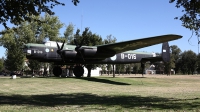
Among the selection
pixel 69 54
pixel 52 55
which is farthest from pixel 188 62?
pixel 52 55

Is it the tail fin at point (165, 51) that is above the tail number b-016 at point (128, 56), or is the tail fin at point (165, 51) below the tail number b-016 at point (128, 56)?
above

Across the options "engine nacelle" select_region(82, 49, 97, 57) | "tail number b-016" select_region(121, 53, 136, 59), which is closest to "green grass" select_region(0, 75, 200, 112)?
"engine nacelle" select_region(82, 49, 97, 57)

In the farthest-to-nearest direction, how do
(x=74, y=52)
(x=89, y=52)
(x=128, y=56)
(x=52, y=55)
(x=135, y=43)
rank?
(x=128, y=56) → (x=52, y=55) → (x=74, y=52) → (x=89, y=52) → (x=135, y=43)

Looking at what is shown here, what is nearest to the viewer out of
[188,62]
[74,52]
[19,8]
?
[19,8]

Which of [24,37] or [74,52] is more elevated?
[24,37]

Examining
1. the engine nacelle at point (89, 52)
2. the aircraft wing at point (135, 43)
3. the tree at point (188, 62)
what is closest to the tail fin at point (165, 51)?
the aircraft wing at point (135, 43)

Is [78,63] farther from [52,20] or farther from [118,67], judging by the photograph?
[118,67]

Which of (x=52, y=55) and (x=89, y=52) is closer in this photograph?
(x=89, y=52)

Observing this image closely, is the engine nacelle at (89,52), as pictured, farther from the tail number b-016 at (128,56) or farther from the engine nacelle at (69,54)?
the tail number b-016 at (128,56)

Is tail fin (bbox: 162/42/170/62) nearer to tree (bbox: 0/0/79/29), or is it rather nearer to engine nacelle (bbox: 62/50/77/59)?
engine nacelle (bbox: 62/50/77/59)

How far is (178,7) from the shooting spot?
1286 centimetres

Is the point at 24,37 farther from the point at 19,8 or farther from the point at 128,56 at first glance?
the point at 19,8

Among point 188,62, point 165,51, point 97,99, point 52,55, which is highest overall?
point 188,62

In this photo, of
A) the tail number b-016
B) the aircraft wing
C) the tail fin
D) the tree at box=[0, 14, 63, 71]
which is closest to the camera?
the aircraft wing
